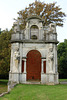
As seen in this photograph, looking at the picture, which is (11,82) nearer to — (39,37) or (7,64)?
(39,37)

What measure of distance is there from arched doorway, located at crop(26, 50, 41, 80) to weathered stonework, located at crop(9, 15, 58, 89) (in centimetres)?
13

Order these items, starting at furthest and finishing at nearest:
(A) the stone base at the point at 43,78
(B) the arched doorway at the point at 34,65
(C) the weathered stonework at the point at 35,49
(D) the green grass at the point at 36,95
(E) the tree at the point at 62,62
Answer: (E) the tree at the point at 62,62, (B) the arched doorway at the point at 34,65, (C) the weathered stonework at the point at 35,49, (A) the stone base at the point at 43,78, (D) the green grass at the point at 36,95

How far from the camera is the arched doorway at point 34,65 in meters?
15.9

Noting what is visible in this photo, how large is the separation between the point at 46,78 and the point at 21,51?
13.0 ft

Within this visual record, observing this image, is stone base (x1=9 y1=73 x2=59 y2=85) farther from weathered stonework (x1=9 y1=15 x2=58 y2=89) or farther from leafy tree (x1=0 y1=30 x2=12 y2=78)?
leafy tree (x1=0 y1=30 x2=12 y2=78)

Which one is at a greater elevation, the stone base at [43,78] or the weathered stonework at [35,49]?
the weathered stonework at [35,49]

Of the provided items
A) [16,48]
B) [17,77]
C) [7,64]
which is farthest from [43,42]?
[7,64]

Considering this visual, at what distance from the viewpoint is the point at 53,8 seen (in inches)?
966

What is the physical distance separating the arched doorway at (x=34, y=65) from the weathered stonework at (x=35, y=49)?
128mm

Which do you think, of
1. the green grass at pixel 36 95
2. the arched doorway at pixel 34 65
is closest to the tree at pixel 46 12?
the arched doorway at pixel 34 65

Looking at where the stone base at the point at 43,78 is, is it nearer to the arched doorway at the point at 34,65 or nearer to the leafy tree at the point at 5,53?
the arched doorway at the point at 34,65

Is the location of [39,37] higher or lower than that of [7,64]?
higher

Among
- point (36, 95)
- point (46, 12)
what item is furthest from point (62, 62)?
point (36, 95)

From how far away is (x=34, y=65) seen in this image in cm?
1608
